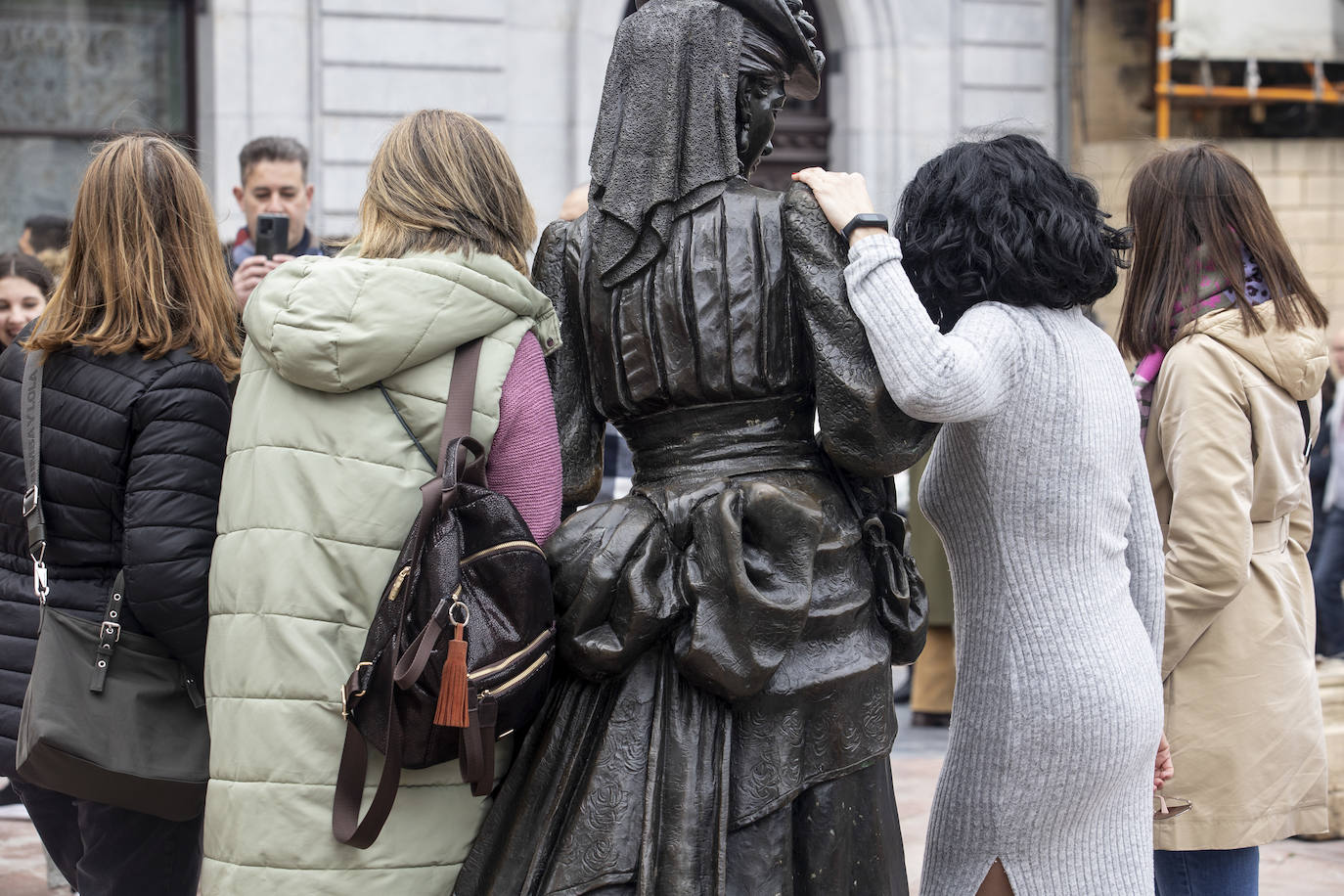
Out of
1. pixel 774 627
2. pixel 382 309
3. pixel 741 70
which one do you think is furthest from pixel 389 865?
pixel 741 70

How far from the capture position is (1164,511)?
11.5 feet

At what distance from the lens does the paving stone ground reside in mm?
4988

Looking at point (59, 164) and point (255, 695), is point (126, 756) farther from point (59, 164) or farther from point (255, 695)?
point (59, 164)

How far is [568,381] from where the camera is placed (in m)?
3.06

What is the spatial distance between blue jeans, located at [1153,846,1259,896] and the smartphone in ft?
9.17

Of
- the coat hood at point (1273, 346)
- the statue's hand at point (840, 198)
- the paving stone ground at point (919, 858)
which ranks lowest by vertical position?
the paving stone ground at point (919, 858)

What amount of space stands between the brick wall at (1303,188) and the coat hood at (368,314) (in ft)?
33.3

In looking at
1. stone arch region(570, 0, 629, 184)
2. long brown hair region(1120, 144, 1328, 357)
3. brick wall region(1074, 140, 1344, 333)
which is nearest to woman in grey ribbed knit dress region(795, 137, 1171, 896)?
long brown hair region(1120, 144, 1328, 357)

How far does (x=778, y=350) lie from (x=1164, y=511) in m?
1.17

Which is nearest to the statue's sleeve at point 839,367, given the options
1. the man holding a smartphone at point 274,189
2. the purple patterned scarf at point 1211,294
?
the purple patterned scarf at point 1211,294

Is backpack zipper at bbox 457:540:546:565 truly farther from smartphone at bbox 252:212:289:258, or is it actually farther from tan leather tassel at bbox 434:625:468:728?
smartphone at bbox 252:212:289:258

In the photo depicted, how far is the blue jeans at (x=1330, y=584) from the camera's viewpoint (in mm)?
8406

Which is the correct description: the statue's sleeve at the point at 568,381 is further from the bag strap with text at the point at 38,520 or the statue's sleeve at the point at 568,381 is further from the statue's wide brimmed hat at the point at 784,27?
the bag strap with text at the point at 38,520

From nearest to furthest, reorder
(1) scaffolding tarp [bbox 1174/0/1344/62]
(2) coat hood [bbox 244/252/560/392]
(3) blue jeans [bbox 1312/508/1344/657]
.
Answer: (2) coat hood [bbox 244/252/560/392]
(3) blue jeans [bbox 1312/508/1344/657]
(1) scaffolding tarp [bbox 1174/0/1344/62]
